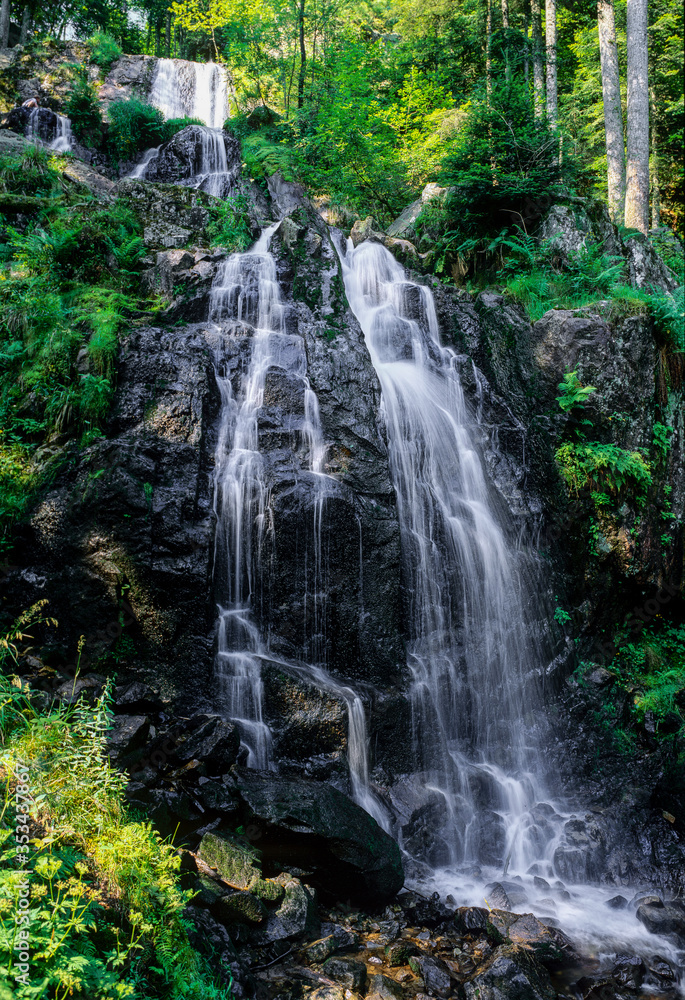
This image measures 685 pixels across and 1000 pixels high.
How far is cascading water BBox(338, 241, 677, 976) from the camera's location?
19.8 ft

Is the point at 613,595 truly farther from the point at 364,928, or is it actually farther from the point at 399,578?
the point at 364,928

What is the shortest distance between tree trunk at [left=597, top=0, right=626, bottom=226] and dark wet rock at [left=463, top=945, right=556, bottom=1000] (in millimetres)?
15391

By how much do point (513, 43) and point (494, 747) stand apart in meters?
19.0

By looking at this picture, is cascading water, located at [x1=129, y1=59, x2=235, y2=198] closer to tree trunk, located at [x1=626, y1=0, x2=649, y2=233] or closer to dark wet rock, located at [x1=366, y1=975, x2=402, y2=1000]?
tree trunk, located at [x1=626, y1=0, x2=649, y2=233]

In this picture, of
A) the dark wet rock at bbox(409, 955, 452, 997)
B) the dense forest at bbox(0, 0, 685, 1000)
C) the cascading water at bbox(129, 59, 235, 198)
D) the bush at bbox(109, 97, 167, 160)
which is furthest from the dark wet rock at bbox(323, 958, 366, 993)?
the cascading water at bbox(129, 59, 235, 198)

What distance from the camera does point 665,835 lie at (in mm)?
6957

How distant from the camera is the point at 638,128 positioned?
12906 mm

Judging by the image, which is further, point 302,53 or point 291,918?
point 302,53

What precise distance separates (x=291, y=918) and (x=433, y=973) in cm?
114

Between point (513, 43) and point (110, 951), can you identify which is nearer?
point (110, 951)

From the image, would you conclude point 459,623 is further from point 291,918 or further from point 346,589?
point 291,918

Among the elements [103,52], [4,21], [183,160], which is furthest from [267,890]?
[4,21]

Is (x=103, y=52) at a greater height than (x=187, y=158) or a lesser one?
greater

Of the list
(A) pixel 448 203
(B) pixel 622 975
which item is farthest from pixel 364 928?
(A) pixel 448 203
